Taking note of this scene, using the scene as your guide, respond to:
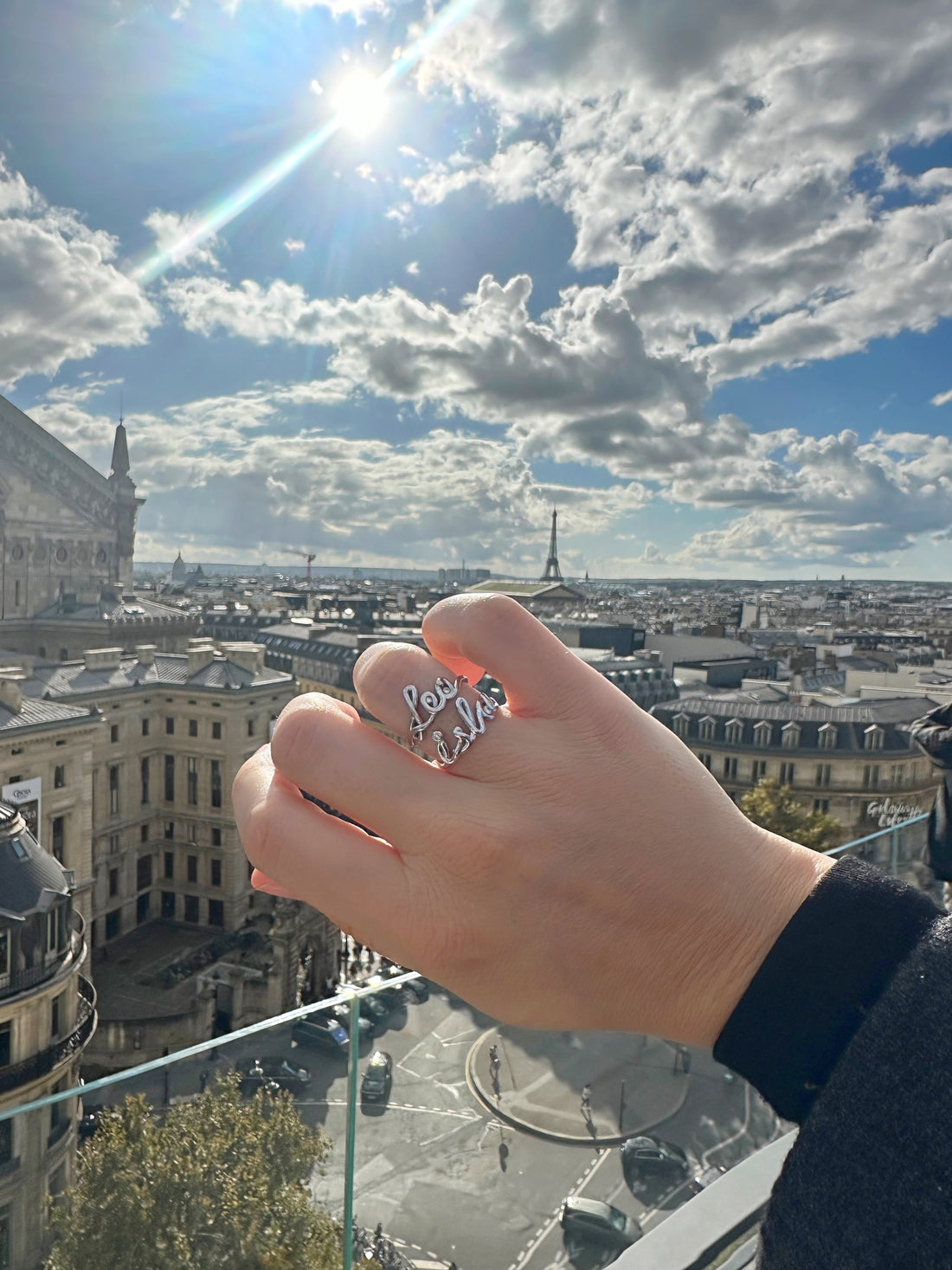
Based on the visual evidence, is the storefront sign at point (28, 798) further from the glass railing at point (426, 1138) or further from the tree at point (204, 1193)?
the glass railing at point (426, 1138)

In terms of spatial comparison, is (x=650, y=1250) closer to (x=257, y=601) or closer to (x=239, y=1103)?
(x=239, y=1103)

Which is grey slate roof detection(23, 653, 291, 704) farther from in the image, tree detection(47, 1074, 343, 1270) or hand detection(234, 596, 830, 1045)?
hand detection(234, 596, 830, 1045)

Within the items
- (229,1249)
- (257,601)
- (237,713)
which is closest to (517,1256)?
(229,1249)

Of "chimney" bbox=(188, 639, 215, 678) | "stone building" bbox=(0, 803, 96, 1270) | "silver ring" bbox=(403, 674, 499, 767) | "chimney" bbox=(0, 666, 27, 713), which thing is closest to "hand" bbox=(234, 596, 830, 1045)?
"silver ring" bbox=(403, 674, 499, 767)

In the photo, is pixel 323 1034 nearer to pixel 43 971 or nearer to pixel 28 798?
pixel 43 971

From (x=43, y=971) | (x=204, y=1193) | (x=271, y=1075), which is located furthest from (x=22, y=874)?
(x=271, y=1075)

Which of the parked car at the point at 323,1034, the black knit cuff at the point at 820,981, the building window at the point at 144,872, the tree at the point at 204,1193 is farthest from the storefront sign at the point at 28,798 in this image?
the black knit cuff at the point at 820,981
